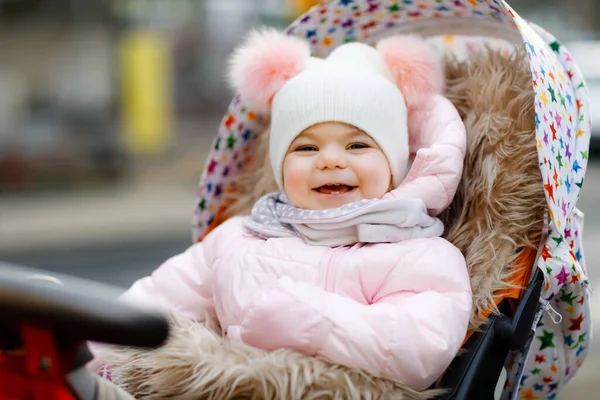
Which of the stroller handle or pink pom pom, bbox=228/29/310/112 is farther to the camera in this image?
pink pom pom, bbox=228/29/310/112

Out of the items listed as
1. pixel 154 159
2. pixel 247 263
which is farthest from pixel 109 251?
pixel 247 263

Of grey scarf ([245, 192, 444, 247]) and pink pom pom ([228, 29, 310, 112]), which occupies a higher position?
pink pom pom ([228, 29, 310, 112])

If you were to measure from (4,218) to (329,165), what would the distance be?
254 inches

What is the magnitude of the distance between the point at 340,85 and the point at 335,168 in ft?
0.61

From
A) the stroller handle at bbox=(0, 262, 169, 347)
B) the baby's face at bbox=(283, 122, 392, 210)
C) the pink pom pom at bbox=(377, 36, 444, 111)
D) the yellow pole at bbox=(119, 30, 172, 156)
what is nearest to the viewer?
the stroller handle at bbox=(0, 262, 169, 347)

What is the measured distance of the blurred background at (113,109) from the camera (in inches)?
303

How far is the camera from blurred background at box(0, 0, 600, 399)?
770cm

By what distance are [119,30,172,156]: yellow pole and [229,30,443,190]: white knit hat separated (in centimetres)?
786

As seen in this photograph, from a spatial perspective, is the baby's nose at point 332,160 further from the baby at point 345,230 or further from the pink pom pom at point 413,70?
the pink pom pom at point 413,70

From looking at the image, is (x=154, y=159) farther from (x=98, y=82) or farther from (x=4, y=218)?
(x=4, y=218)

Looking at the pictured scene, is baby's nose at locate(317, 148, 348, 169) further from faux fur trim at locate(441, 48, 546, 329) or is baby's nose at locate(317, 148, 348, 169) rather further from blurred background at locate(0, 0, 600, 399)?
blurred background at locate(0, 0, 600, 399)

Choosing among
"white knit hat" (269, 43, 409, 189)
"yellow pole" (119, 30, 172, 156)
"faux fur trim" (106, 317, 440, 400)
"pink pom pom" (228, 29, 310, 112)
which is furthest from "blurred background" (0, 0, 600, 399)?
"faux fur trim" (106, 317, 440, 400)

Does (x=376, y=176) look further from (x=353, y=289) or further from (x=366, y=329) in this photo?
(x=366, y=329)

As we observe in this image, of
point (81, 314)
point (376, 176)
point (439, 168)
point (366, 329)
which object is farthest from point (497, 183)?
point (81, 314)
